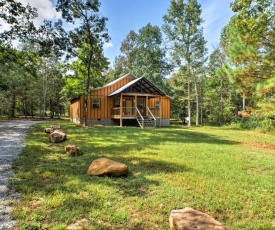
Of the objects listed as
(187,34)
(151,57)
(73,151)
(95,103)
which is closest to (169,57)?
(187,34)

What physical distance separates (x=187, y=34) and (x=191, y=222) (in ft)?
74.1

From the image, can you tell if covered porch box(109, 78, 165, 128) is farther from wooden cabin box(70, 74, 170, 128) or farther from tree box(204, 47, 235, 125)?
tree box(204, 47, 235, 125)

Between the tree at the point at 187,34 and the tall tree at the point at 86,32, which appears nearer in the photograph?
the tall tree at the point at 86,32

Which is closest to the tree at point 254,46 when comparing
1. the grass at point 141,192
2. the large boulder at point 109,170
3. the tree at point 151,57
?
the grass at point 141,192

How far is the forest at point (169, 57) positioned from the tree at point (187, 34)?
10cm

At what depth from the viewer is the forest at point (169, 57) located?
844 cm

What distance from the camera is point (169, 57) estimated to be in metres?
24.2

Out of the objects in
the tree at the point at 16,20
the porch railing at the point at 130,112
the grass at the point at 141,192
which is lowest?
the grass at the point at 141,192

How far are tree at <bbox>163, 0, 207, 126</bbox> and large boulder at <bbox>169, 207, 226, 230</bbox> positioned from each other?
21.7 m

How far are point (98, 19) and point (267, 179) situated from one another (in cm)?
1514

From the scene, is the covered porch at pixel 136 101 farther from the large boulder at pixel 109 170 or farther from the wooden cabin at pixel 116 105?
the large boulder at pixel 109 170

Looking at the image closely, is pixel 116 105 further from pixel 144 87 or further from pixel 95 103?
pixel 144 87

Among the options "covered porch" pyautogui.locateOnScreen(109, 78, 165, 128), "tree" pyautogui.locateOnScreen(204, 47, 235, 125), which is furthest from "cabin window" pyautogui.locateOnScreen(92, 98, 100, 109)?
"tree" pyautogui.locateOnScreen(204, 47, 235, 125)

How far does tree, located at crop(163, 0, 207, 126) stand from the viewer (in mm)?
22203
